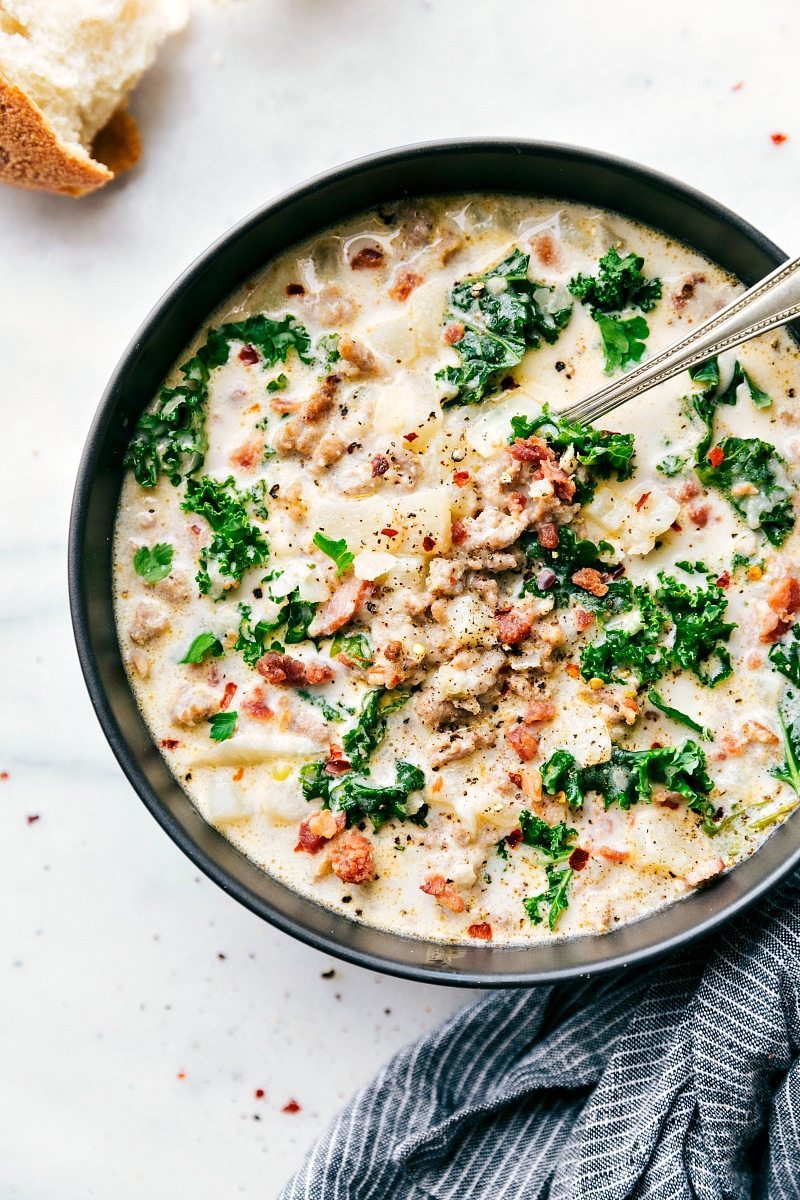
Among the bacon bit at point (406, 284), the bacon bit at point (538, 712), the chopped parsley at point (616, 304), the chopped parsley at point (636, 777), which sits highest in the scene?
the bacon bit at point (406, 284)

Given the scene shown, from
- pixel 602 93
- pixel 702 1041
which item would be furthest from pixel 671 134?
pixel 702 1041

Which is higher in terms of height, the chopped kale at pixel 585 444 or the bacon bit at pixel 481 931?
the chopped kale at pixel 585 444

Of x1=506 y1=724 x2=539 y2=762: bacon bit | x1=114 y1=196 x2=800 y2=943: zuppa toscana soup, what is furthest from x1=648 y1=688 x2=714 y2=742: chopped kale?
x1=506 y1=724 x2=539 y2=762: bacon bit

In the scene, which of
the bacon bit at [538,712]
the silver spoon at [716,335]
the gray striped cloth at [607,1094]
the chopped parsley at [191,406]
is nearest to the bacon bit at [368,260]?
the chopped parsley at [191,406]

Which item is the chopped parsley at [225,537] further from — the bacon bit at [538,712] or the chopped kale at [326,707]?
the bacon bit at [538,712]

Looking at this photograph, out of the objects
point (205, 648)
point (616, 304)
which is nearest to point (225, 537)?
point (205, 648)

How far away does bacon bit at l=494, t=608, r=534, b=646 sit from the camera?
3.76 meters

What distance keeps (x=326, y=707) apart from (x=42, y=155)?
2247 mm

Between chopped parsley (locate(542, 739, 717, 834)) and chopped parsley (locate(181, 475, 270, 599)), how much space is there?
1281 millimetres

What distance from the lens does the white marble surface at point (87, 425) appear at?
13.7 feet

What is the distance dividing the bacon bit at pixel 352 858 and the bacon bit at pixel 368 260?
6.71ft

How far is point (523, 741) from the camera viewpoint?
3.80m

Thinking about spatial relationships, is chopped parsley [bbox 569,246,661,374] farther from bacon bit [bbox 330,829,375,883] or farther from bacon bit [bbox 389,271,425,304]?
bacon bit [bbox 330,829,375,883]

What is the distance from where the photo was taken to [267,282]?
13.3 feet
